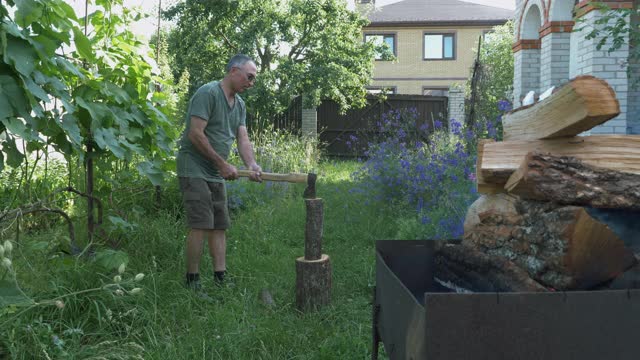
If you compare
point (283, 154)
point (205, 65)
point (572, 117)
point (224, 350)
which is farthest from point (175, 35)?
point (572, 117)

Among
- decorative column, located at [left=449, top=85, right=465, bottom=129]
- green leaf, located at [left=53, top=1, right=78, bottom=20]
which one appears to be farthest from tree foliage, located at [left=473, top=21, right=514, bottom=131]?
green leaf, located at [left=53, top=1, right=78, bottom=20]

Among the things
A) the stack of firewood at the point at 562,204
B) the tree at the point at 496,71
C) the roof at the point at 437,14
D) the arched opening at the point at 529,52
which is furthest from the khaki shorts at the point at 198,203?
the roof at the point at 437,14

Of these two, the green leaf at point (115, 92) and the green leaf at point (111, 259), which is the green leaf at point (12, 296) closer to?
the green leaf at point (111, 259)

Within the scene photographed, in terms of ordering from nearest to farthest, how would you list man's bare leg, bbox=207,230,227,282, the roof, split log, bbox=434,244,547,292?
split log, bbox=434,244,547,292, man's bare leg, bbox=207,230,227,282, the roof

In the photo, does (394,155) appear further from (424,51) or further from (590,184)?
(424,51)

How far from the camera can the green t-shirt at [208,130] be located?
3648 millimetres

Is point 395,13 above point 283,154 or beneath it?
above

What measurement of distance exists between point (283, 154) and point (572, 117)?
6.93m

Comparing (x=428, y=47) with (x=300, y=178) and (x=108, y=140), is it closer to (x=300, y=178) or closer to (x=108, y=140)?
(x=300, y=178)

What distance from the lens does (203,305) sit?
11.3ft

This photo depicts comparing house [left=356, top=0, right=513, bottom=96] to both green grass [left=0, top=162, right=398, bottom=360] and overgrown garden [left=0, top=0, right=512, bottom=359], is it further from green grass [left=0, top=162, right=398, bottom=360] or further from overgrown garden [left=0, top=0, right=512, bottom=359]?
green grass [left=0, top=162, right=398, bottom=360]

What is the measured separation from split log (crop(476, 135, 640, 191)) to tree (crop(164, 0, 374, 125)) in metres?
12.7

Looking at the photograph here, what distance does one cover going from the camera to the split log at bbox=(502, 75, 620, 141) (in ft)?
5.28

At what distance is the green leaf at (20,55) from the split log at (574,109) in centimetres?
208
